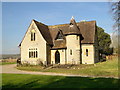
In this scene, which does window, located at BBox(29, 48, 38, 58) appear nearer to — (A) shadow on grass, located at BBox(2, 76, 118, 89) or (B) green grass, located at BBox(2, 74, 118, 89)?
(B) green grass, located at BBox(2, 74, 118, 89)

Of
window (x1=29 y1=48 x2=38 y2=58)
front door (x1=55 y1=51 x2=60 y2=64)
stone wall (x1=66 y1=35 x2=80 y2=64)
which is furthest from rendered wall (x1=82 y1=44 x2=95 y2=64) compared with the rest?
window (x1=29 y1=48 x2=38 y2=58)

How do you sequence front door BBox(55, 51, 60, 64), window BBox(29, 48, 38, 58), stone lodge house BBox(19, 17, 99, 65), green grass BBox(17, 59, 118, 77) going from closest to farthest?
green grass BBox(17, 59, 118, 77)
stone lodge house BBox(19, 17, 99, 65)
window BBox(29, 48, 38, 58)
front door BBox(55, 51, 60, 64)

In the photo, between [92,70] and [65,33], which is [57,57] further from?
[92,70]

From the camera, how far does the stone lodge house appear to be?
29.1m

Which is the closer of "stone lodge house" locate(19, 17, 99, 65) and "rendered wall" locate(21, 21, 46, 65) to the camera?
"stone lodge house" locate(19, 17, 99, 65)

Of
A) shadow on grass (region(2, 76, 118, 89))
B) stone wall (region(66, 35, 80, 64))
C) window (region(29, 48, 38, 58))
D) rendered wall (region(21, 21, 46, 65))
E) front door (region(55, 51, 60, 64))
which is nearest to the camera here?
shadow on grass (region(2, 76, 118, 89))

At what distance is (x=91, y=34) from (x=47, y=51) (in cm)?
996

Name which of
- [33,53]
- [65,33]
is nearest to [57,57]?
[33,53]

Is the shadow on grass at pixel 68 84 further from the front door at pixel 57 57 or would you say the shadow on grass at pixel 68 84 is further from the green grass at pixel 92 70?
the front door at pixel 57 57

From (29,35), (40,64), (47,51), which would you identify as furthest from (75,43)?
(29,35)

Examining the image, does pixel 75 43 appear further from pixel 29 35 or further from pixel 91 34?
pixel 29 35

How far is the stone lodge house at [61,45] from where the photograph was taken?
95.6ft

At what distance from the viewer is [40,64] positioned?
95.9 feet

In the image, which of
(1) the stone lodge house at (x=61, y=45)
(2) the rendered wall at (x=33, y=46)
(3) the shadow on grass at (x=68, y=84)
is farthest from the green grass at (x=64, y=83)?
(2) the rendered wall at (x=33, y=46)
